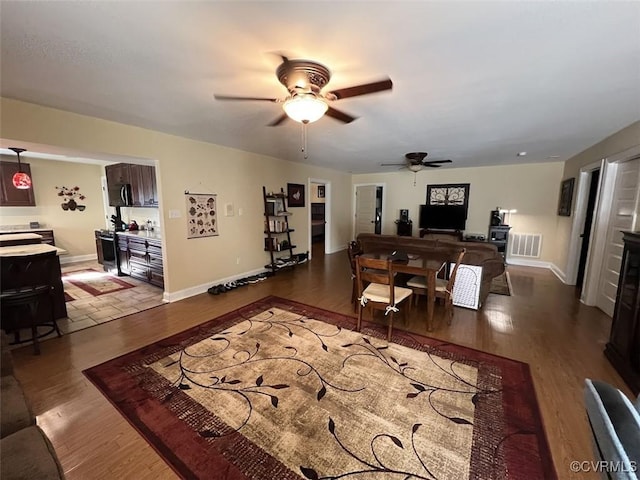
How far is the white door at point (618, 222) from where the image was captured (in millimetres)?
3152

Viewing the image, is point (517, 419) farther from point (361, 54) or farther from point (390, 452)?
point (361, 54)

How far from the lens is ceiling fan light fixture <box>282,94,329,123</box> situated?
6.05ft

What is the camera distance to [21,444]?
1.05m

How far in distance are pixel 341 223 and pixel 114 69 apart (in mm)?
6380

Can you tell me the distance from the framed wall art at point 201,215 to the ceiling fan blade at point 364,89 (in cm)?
303

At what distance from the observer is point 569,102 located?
2441 millimetres

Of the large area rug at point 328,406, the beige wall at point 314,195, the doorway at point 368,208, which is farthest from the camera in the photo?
the beige wall at point 314,195

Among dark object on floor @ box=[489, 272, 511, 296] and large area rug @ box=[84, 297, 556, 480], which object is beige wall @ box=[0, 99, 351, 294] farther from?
dark object on floor @ box=[489, 272, 511, 296]

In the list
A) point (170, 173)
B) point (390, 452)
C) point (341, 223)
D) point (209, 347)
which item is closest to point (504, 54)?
point (390, 452)

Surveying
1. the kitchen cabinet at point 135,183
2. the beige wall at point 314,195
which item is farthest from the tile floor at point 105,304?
the beige wall at point 314,195

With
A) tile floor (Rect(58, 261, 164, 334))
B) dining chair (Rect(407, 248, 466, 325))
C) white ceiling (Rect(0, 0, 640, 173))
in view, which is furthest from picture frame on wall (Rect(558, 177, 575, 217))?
tile floor (Rect(58, 261, 164, 334))

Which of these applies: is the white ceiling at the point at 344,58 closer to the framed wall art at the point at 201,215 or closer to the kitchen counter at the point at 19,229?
the framed wall art at the point at 201,215

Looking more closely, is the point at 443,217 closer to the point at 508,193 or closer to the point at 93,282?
the point at 508,193

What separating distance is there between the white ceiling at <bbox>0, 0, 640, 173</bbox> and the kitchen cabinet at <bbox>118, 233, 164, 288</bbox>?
2.13 metres
